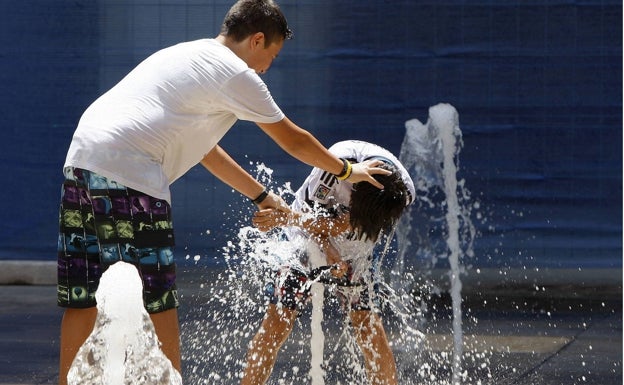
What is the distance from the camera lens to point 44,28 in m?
8.19

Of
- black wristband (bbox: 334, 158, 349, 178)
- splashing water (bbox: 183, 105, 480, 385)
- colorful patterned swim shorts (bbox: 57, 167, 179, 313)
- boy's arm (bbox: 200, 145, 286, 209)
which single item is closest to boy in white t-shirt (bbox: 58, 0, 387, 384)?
colorful patterned swim shorts (bbox: 57, 167, 179, 313)

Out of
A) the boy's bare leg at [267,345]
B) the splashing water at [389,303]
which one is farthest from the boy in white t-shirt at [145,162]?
the splashing water at [389,303]

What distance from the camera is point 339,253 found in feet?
14.2

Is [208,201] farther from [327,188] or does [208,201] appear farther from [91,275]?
[91,275]

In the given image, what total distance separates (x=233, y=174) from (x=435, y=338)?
257cm

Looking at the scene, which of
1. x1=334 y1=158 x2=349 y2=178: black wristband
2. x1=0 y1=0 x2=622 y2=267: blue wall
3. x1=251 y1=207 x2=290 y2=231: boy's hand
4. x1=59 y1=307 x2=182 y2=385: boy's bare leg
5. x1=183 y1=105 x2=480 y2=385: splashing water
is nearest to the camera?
x1=59 y1=307 x2=182 y2=385: boy's bare leg

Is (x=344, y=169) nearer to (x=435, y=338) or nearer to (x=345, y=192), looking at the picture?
(x=345, y=192)

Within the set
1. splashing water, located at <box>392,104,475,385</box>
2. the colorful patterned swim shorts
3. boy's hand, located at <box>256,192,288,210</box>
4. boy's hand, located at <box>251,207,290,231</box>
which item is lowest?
the colorful patterned swim shorts

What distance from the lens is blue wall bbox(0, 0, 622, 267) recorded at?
7.82 meters

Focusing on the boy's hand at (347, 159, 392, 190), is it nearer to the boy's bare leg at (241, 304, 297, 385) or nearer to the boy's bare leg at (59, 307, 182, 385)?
the boy's bare leg at (241, 304, 297, 385)

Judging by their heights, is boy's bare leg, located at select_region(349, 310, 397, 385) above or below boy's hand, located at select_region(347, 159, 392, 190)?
below

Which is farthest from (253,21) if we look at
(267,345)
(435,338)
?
(435,338)

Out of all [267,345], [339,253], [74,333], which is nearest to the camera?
[74,333]

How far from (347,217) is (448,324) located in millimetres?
2839
